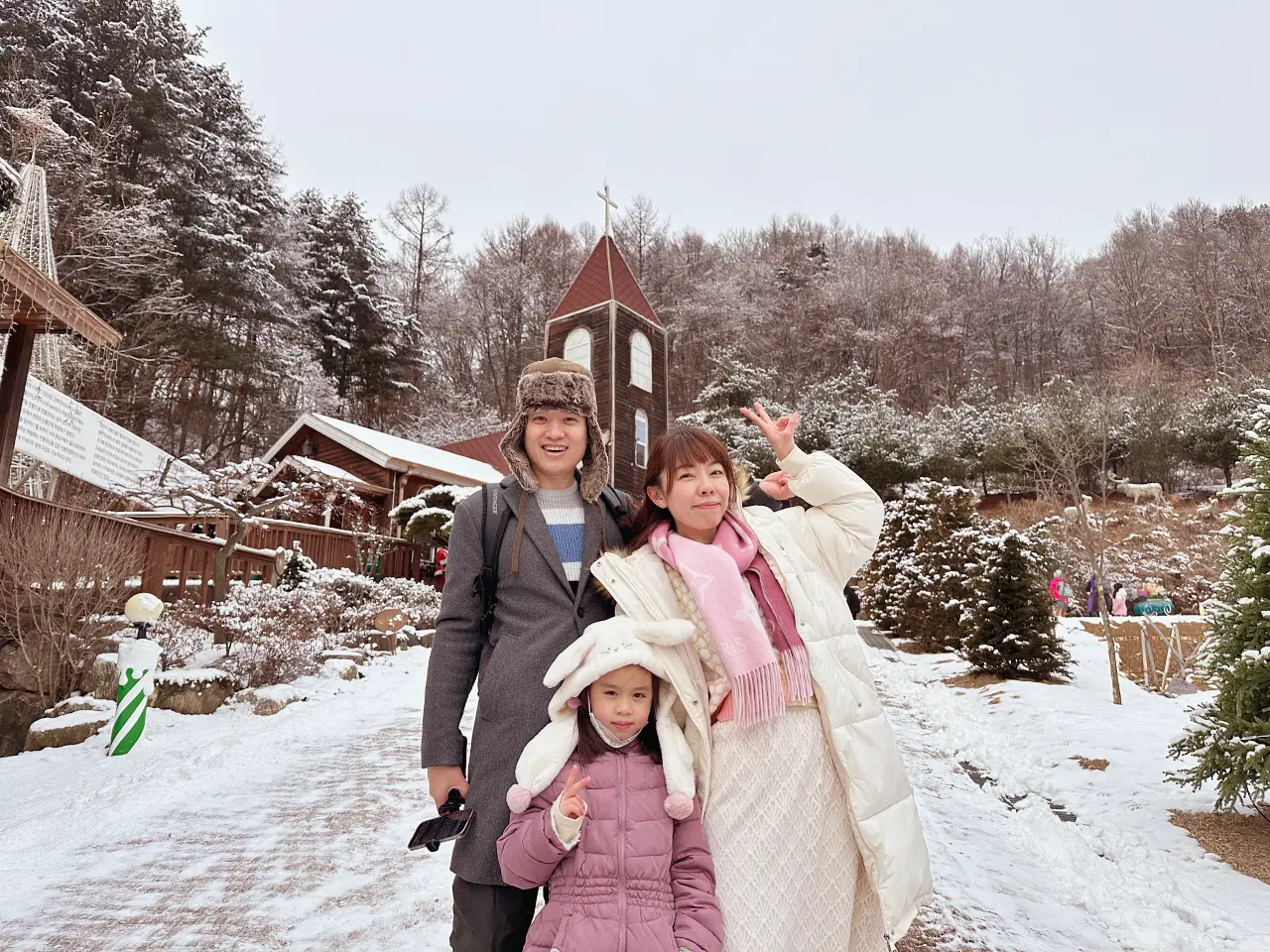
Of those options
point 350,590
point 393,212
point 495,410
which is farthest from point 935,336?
point 350,590

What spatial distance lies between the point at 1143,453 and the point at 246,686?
87.5ft

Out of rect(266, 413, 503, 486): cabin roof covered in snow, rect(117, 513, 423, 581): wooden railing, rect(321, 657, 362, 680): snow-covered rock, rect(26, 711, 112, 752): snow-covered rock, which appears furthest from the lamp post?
rect(266, 413, 503, 486): cabin roof covered in snow

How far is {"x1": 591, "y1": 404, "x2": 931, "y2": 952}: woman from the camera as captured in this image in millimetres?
1815

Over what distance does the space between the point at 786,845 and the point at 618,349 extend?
73.3ft

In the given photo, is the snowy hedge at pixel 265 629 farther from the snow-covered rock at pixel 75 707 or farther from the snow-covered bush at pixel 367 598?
the snow-covered rock at pixel 75 707

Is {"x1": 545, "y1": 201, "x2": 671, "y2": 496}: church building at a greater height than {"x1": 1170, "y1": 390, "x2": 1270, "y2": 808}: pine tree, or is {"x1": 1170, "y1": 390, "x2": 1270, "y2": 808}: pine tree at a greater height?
{"x1": 545, "y1": 201, "x2": 671, "y2": 496}: church building

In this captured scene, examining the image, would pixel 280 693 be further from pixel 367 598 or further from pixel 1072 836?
pixel 1072 836

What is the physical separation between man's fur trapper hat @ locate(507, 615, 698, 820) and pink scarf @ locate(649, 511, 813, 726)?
126mm

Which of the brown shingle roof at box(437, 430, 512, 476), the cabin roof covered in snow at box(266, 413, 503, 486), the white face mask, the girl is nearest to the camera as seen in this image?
the white face mask

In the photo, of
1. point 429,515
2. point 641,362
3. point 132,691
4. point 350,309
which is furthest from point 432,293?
point 132,691

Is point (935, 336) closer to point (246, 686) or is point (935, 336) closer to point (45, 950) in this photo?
point (246, 686)

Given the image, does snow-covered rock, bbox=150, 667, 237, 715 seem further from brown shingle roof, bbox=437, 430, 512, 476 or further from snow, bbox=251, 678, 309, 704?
brown shingle roof, bbox=437, 430, 512, 476

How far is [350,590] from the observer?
1273cm

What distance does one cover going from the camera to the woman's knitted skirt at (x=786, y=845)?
177 cm
